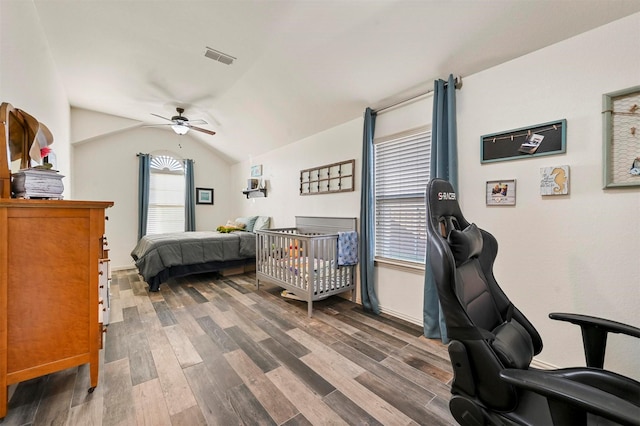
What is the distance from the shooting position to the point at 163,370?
72.2 inches

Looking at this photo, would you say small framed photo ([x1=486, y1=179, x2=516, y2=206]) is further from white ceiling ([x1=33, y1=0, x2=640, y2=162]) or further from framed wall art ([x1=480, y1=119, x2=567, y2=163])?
white ceiling ([x1=33, y1=0, x2=640, y2=162])

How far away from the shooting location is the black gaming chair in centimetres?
67

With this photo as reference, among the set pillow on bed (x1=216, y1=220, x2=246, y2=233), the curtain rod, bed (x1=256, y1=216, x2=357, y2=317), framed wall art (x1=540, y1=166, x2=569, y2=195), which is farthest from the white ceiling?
pillow on bed (x1=216, y1=220, x2=246, y2=233)

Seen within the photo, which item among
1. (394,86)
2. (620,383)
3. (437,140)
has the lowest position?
(620,383)

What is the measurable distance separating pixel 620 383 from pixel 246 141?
198 inches

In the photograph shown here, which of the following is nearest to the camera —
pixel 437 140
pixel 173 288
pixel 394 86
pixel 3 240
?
pixel 3 240

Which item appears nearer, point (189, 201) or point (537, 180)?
point (537, 180)

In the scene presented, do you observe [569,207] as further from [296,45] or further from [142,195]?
[142,195]

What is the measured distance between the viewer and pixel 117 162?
4.91 m

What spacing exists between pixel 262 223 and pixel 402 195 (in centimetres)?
282

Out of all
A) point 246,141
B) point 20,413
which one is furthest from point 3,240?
point 246,141

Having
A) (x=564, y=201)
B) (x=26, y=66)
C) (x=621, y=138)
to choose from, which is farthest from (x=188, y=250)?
(x=621, y=138)

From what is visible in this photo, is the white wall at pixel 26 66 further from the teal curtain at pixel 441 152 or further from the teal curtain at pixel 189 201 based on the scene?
the teal curtain at pixel 441 152

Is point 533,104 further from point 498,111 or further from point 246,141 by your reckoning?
point 246,141
